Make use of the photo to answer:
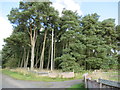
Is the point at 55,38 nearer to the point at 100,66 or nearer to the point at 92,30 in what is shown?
the point at 92,30

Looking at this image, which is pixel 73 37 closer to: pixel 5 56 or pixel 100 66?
pixel 100 66

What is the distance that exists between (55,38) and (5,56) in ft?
81.0

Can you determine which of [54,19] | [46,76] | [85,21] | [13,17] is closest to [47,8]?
[54,19]

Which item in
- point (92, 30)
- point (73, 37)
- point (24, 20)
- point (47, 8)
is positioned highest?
point (47, 8)

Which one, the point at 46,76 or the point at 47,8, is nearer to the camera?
the point at 46,76

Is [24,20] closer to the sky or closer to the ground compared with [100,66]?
closer to the sky

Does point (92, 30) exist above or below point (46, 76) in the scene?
above

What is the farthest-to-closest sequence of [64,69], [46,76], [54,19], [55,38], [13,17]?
[55,38] → [54,19] → [13,17] → [64,69] → [46,76]

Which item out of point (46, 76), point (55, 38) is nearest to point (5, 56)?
point (55, 38)

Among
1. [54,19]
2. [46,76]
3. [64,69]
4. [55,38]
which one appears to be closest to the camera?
[46,76]

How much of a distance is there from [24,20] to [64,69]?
38.9ft

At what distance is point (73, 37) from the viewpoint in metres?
22.1

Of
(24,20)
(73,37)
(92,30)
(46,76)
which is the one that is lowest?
(46,76)

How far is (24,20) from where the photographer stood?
22594 mm
